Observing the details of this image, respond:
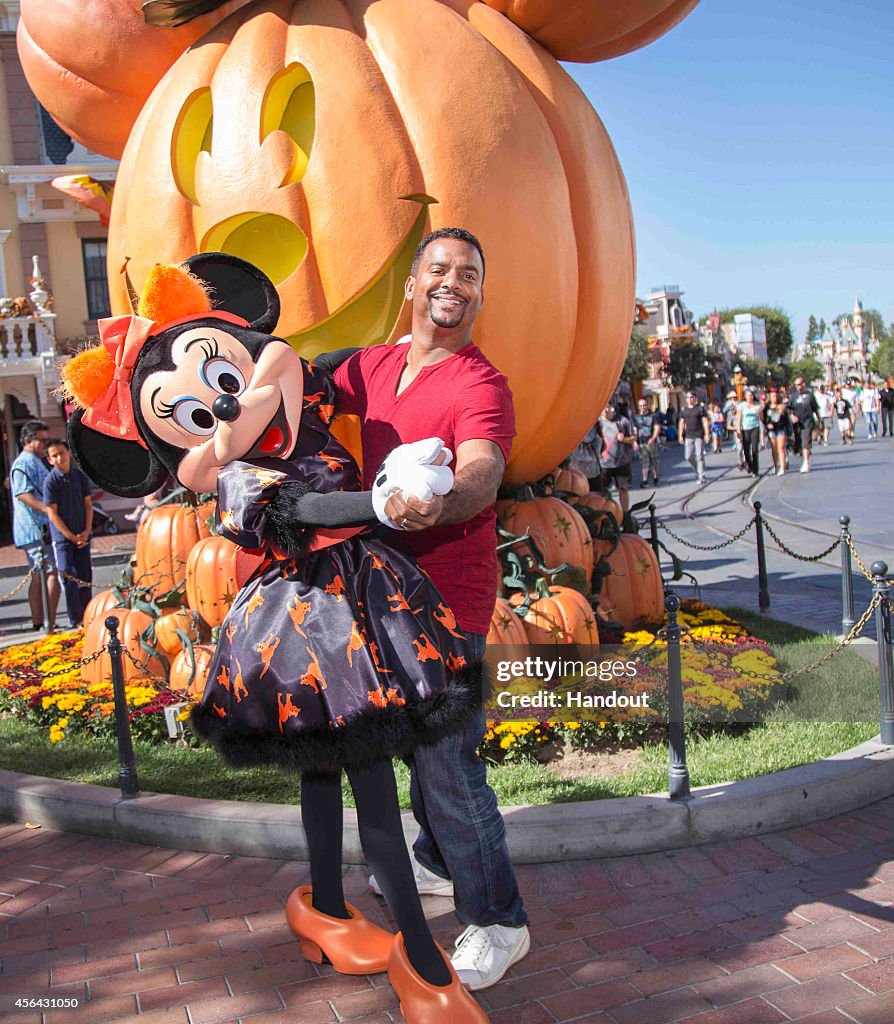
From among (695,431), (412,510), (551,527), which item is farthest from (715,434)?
(412,510)

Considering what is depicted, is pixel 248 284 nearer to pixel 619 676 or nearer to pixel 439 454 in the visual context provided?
pixel 439 454

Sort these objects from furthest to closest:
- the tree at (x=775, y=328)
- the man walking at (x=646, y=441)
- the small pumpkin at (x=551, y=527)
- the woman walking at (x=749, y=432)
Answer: the tree at (x=775, y=328), the woman walking at (x=749, y=432), the man walking at (x=646, y=441), the small pumpkin at (x=551, y=527)

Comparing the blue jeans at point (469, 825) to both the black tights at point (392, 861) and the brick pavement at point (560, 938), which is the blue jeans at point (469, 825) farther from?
the brick pavement at point (560, 938)

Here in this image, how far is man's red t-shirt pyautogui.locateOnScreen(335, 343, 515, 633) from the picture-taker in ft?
6.97

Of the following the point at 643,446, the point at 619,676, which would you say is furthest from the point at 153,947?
the point at 643,446

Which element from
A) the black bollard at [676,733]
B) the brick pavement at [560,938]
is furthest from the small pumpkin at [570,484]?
the brick pavement at [560,938]

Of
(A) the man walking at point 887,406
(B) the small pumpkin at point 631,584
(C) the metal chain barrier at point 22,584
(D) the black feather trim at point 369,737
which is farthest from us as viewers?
(A) the man walking at point 887,406

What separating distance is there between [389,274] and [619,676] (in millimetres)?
1897

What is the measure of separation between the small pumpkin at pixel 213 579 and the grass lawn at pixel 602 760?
0.64m

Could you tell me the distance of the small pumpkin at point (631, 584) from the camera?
17.4ft

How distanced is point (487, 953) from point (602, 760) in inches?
58.7

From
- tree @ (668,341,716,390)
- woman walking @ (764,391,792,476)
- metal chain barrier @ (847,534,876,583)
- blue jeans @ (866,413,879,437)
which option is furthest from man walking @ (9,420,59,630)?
tree @ (668,341,716,390)

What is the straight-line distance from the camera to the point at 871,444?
2281 centimetres

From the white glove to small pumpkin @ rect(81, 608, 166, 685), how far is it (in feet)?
9.70
